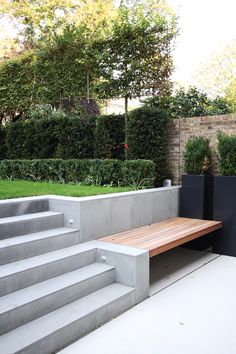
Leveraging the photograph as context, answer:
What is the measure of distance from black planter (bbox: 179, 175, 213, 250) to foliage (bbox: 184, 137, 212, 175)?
0.19 meters

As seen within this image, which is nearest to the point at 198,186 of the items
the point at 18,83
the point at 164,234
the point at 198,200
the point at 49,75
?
the point at 198,200

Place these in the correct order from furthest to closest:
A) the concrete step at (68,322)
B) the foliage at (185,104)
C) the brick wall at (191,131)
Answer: the foliage at (185,104)
the brick wall at (191,131)
the concrete step at (68,322)

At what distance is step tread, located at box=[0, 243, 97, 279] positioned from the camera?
110 inches

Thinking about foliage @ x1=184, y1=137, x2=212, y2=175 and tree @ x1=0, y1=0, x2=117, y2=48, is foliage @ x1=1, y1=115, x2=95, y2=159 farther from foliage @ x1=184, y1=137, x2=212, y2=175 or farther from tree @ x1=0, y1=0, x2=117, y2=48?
tree @ x1=0, y1=0, x2=117, y2=48

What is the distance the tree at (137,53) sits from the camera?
6738mm

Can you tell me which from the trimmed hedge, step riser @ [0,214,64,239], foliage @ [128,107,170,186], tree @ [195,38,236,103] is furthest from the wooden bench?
tree @ [195,38,236,103]

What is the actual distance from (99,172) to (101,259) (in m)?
2.77

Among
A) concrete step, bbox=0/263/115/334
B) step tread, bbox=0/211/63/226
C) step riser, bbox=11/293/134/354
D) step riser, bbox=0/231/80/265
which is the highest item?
step tread, bbox=0/211/63/226

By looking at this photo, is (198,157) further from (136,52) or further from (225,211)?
(136,52)

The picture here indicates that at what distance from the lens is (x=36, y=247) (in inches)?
128

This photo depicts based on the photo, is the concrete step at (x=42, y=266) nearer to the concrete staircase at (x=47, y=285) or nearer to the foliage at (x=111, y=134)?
the concrete staircase at (x=47, y=285)

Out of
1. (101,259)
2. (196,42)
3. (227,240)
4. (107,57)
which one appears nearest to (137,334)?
(101,259)

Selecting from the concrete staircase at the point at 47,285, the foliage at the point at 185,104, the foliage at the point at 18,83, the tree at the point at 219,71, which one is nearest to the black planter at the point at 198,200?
the concrete staircase at the point at 47,285

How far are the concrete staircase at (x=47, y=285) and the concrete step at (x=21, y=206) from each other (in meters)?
0.01
